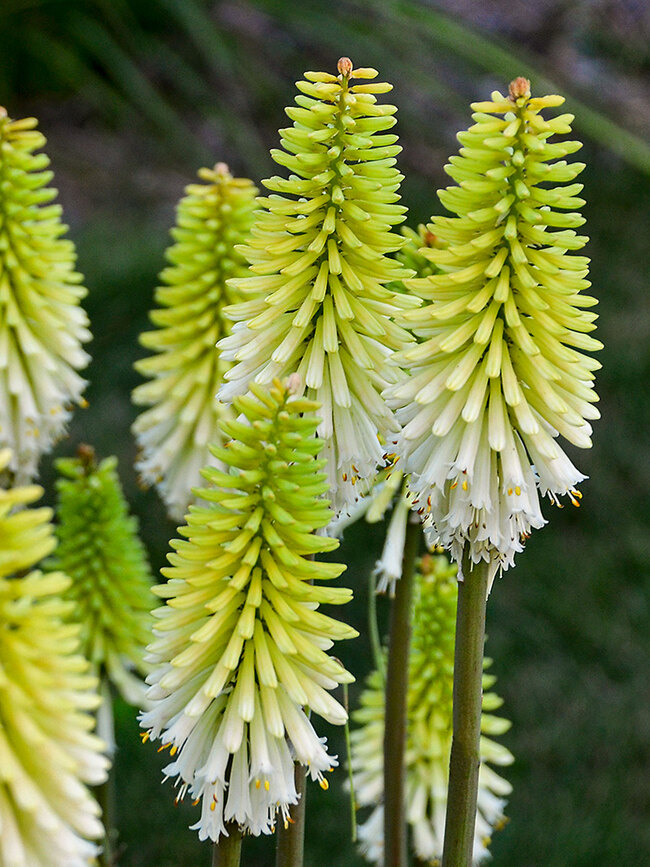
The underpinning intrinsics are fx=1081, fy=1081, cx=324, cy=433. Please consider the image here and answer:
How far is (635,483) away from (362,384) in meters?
4.15

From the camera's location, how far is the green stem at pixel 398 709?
1941mm

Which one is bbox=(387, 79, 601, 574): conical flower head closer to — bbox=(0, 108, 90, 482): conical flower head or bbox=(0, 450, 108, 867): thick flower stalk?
bbox=(0, 450, 108, 867): thick flower stalk

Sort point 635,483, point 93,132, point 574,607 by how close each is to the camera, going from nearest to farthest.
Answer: point 574,607, point 635,483, point 93,132

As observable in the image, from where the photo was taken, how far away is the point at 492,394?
1603mm

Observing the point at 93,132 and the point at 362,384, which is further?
the point at 93,132

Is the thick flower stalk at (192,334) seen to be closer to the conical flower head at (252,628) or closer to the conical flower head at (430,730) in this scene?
the conical flower head at (430,730)

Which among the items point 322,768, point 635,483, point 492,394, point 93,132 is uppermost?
point 93,132

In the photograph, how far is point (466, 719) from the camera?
150 cm

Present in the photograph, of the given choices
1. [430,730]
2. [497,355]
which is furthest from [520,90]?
[430,730]

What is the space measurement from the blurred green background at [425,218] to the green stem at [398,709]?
190cm

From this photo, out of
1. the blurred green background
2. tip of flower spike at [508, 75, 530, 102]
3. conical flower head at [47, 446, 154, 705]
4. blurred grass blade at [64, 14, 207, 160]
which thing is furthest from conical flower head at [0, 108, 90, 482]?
blurred grass blade at [64, 14, 207, 160]

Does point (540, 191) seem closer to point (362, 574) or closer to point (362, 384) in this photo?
point (362, 384)

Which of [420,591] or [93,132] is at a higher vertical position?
[93,132]

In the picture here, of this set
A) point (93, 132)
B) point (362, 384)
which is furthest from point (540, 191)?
point (93, 132)
